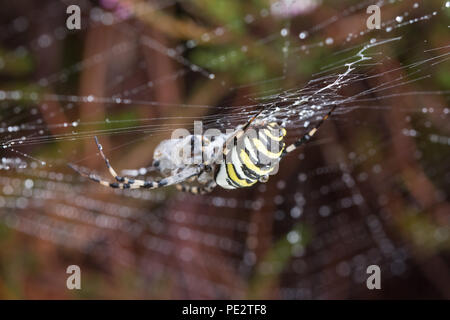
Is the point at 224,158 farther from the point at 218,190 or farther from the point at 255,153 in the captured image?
the point at 218,190

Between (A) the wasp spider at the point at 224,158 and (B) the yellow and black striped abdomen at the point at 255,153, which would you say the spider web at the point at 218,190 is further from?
(B) the yellow and black striped abdomen at the point at 255,153

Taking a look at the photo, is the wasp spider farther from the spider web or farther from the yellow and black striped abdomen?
the spider web

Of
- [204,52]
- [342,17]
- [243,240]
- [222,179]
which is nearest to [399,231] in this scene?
[243,240]

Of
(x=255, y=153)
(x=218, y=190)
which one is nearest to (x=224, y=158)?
(x=255, y=153)

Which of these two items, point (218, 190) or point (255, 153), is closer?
point (255, 153)

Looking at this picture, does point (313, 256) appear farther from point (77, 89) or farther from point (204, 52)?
point (77, 89)

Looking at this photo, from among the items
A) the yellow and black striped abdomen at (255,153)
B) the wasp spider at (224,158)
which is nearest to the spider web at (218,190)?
the wasp spider at (224,158)

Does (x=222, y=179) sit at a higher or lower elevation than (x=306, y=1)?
lower
